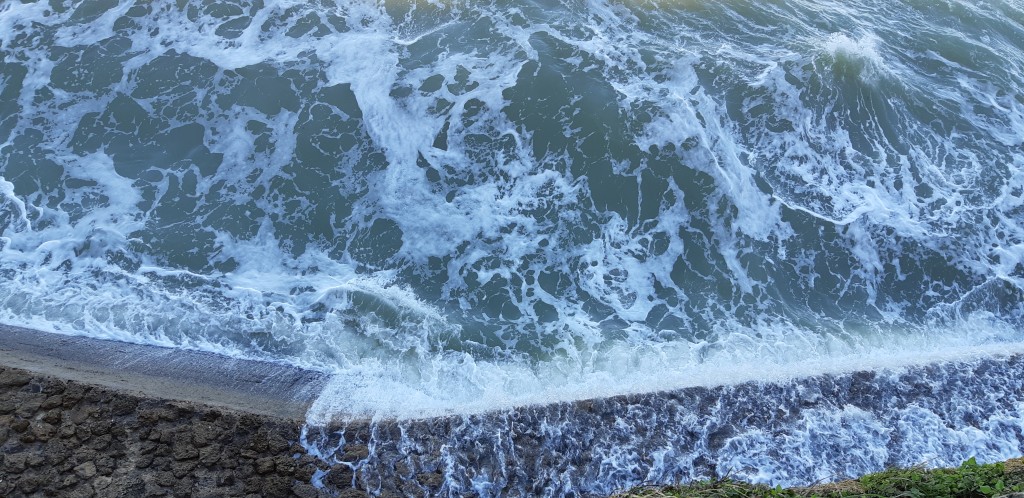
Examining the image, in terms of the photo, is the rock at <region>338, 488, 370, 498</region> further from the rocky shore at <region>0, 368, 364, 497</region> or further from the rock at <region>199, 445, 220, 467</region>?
the rock at <region>199, 445, 220, 467</region>

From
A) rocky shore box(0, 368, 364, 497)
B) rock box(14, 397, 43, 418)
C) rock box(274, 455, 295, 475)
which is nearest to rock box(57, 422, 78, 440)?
rocky shore box(0, 368, 364, 497)

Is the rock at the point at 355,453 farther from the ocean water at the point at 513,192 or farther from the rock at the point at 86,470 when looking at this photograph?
the rock at the point at 86,470

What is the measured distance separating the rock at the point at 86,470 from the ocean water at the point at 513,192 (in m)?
2.01

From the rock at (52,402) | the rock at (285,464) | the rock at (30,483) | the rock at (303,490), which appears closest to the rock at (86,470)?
the rock at (30,483)

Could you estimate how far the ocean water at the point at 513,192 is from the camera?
369 inches

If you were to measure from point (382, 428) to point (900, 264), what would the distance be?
819 centimetres

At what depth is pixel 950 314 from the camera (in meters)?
10.5

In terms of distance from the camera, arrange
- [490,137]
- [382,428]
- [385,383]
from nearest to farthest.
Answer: [382,428], [385,383], [490,137]

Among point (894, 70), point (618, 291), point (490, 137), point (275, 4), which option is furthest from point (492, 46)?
point (894, 70)

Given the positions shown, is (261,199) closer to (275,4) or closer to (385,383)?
(385,383)

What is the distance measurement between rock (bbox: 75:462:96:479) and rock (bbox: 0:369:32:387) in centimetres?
135

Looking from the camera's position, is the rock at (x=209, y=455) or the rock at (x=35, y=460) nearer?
Result: the rock at (x=35, y=460)

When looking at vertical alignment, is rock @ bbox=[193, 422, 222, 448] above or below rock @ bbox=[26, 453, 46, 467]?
below

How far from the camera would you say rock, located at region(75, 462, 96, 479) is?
7.13 meters
